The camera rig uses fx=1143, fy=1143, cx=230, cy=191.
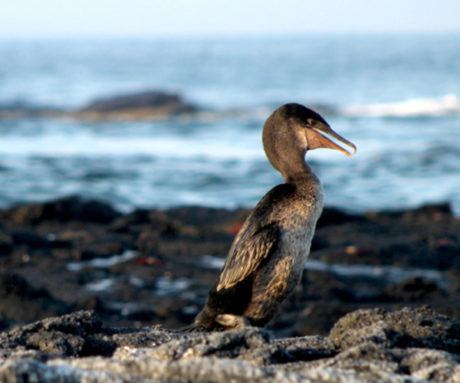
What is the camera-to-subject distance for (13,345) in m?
5.85

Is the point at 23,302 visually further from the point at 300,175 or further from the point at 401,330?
the point at 401,330

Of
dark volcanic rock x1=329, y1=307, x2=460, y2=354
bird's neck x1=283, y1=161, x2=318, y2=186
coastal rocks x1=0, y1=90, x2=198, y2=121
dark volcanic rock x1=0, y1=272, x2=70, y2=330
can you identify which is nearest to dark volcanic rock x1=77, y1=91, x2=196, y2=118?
coastal rocks x1=0, y1=90, x2=198, y2=121

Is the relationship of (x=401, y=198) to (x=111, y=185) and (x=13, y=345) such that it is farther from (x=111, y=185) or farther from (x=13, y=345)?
(x=13, y=345)

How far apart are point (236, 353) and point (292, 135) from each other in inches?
98.1

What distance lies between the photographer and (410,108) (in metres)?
46.8

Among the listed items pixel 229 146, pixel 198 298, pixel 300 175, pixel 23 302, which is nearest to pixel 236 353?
pixel 300 175

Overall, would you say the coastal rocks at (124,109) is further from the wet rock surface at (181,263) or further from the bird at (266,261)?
the bird at (266,261)

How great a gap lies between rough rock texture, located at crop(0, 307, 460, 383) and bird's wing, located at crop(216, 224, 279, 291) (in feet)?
1.81

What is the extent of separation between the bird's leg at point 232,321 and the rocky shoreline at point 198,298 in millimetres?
244

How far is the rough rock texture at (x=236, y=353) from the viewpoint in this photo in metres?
4.28

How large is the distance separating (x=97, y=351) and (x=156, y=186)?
1831 cm

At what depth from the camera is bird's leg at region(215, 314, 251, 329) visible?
22.0 ft

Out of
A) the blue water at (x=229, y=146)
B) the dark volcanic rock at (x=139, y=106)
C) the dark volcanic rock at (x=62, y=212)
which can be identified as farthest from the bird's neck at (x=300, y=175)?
the dark volcanic rock at (x=139, y=106)

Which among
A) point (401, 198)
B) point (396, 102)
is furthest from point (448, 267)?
point (396, 102)
